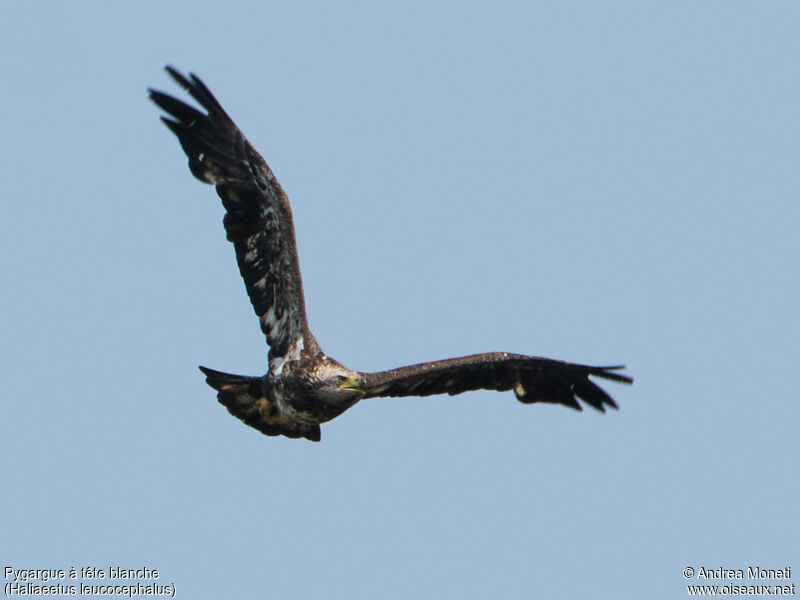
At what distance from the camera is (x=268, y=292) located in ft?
54.6

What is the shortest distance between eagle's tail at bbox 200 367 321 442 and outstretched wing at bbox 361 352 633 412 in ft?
3.38

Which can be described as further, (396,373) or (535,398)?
(535,398)

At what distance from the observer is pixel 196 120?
16375mm

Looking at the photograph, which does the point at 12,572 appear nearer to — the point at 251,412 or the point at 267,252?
the point at 251,412

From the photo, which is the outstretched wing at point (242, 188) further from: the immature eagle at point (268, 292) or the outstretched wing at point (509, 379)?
the outstretched wing at point (509, 379)

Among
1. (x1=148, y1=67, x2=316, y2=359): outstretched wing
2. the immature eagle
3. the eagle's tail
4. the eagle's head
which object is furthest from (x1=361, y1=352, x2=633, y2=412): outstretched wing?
(x1=148, y1=67, x2=316, y2=359): outstretched wing

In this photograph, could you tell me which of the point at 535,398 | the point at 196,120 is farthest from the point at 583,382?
the point at 196,120

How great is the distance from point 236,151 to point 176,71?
1031mm

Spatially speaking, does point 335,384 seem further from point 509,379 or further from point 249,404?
point 509,379

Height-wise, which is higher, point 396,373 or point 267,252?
point 267,252

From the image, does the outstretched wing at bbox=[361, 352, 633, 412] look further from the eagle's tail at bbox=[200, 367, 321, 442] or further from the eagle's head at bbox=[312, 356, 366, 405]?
the eagle's tail at bbox=[200, 367, 321, 442]

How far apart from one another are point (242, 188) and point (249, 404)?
244 centimetres

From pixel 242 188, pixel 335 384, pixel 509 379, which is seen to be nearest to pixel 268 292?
pixel 242 188

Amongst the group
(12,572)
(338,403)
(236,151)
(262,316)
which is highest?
(236,151)
